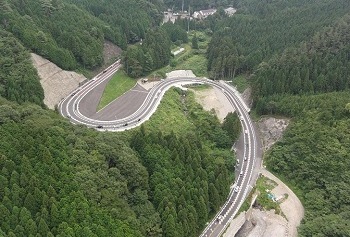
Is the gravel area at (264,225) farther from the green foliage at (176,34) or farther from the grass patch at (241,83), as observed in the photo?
the green foliage at (176,34)

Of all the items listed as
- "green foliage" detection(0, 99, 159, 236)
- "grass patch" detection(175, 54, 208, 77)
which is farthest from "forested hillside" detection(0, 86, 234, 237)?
"grass patch" detection(175, 54, 208, 77)

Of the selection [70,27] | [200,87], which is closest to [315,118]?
[200,87]

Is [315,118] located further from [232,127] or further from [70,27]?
[70,27]

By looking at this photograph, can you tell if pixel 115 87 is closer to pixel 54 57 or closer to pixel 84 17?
pixel 54 57

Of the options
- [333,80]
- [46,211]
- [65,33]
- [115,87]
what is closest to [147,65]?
[115,87]

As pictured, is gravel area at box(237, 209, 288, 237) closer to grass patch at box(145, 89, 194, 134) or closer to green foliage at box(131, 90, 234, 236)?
green foliage at box(131, 90, 234, 236)

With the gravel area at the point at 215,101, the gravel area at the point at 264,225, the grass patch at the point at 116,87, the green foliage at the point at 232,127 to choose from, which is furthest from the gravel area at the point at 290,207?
the grass patch at the point at 116,87
